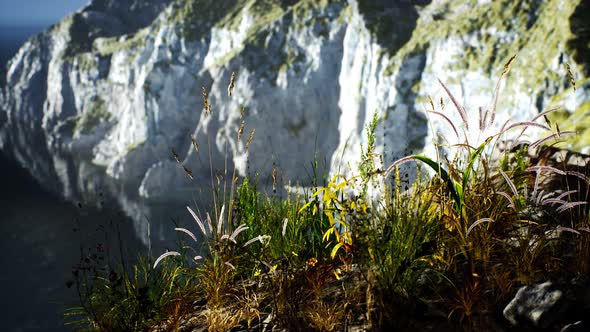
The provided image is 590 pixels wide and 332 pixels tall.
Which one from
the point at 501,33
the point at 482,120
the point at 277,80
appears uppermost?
the point at 277,80

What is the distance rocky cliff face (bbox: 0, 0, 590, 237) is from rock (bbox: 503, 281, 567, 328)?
34558mm

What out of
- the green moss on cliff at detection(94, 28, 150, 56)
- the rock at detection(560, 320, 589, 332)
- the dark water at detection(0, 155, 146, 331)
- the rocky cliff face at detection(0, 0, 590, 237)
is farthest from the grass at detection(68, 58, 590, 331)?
the green moss on cliff at detection(94, 28, 150, 56)

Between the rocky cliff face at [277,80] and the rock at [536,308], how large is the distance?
34.6 m

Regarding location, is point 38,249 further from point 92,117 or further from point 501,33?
point 501,33

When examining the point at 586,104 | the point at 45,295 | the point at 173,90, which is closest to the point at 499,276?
the point at 586,104

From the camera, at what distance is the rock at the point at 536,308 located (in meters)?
3.38

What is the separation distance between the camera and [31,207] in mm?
93812

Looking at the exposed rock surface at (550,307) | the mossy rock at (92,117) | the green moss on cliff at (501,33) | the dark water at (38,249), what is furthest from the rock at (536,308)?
the mossy rock at (92,117)

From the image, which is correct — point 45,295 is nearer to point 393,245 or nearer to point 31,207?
point 31,207

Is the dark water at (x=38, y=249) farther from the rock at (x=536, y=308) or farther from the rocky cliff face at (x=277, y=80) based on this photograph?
the rock at (x=536, y=308)

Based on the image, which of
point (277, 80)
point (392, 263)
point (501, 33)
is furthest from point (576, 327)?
point (277, 80)

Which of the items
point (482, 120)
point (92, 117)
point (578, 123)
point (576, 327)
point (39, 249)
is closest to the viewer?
point (576, 327)

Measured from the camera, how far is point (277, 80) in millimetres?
98250

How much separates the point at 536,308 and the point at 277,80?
97.0 meters
